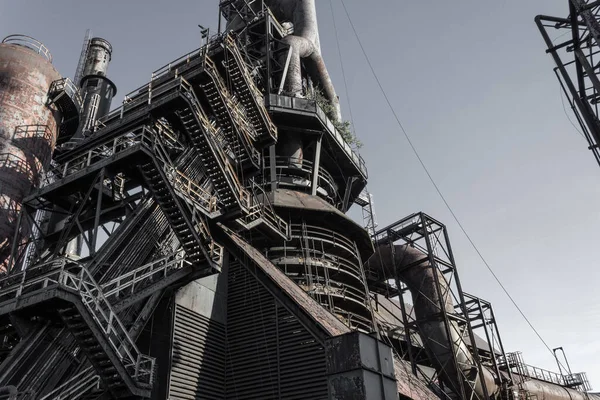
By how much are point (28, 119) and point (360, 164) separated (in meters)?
17.8

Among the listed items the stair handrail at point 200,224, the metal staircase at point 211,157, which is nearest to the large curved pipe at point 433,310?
the metal staircase at point 211,157

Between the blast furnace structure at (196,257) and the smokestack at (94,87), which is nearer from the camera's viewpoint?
the blast furnace structure at (196,257)

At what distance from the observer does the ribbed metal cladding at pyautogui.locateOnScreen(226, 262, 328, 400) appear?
47.6 feet

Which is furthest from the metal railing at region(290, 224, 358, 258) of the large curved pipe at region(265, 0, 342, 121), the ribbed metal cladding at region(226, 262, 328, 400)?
the large curved pipe at region(265, 0, 342, 121)

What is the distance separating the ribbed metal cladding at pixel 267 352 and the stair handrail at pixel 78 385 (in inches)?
182

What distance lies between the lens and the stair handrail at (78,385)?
1149 centimetres

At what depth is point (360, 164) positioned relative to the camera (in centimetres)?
3077

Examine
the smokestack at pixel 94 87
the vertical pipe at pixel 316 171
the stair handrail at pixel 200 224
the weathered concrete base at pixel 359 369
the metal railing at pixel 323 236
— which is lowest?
the weathered concrete base at pixel 359 369

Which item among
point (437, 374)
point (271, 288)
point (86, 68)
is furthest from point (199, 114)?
point (86, 68)

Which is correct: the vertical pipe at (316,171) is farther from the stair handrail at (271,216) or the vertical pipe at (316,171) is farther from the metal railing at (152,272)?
the metal railing at (152,272)

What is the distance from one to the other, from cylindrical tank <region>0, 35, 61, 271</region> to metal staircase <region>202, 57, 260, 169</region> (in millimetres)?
7850

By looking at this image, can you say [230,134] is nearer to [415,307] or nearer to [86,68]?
[415,307]

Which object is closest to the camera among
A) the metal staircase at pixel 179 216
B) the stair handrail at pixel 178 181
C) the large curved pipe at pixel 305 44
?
the metal staircase at pixel 179 216

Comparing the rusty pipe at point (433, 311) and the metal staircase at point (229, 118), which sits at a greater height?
the metal staircase at point (229, 118)
